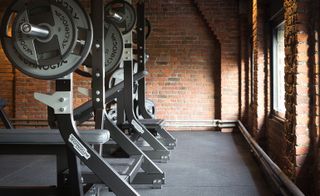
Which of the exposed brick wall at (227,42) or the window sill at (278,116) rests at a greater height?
the exposed brick wall at (227,42)

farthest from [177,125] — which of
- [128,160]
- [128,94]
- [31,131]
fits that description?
[31,131]

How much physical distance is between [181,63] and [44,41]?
16.5 ft

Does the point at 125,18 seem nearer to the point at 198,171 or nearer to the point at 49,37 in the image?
the point at 198,171

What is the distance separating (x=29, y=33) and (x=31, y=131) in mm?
685

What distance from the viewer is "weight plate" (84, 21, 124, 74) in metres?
4.09

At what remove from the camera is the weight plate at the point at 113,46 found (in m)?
4.09

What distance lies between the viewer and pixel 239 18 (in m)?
7.09

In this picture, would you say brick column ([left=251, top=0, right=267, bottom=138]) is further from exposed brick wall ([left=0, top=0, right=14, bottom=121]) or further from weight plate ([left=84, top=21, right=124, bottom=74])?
exposed brick wall ([left=0, top=0, right=14, bottom=121])

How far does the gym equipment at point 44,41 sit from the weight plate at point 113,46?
5.10 ft

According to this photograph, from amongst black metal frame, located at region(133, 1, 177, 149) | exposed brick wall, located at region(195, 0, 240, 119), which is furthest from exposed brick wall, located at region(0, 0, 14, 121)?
exposed brick wall, located at region(195, 0, 240, 119)

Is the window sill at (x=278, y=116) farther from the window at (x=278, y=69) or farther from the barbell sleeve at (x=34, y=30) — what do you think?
the barbell sleeve at (x=34, y=30)

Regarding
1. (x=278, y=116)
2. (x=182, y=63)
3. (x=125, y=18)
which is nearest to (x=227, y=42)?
(x=182, y=63)

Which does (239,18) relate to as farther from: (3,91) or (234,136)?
(3,91)

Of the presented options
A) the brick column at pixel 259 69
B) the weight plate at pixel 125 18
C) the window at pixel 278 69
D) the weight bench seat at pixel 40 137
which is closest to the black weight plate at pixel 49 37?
the weight bench seat at pixel 40 137
